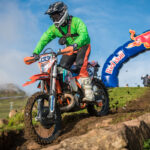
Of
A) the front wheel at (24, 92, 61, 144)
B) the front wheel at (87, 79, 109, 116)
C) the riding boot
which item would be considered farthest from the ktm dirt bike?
the front wheel at (87, 79, 109, 116)

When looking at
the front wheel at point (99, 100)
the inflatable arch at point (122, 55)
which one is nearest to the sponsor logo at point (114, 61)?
the inflatable arch at point (122, 55)

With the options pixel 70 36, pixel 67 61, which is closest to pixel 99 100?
pixel 67 61

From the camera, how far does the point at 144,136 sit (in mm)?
2943

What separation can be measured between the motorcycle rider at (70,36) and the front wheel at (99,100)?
584 mm

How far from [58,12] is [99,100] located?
223 cm

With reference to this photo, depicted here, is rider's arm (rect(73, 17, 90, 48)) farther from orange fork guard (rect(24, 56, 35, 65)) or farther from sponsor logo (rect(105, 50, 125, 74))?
sponsor logo (rect(105, 50, 125, 74))

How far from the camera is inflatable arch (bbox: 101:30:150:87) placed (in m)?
16.9

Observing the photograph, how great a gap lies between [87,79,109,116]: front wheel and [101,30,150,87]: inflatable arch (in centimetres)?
1116

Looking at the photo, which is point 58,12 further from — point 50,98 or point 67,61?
point 50,98

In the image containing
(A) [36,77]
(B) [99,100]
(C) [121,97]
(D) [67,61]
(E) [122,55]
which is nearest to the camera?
(A) [36,77]

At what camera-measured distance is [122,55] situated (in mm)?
17141

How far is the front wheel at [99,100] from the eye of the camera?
5.41 meters

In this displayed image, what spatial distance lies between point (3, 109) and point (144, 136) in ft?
34.5

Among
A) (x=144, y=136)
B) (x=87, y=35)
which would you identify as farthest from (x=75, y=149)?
(x=87, y=35)
